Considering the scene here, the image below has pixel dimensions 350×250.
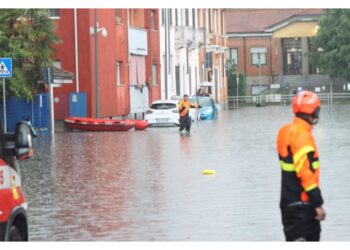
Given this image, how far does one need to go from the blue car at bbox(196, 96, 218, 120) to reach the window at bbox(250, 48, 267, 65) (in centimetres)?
5689

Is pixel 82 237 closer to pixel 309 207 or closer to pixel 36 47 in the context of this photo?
pixel 309 207

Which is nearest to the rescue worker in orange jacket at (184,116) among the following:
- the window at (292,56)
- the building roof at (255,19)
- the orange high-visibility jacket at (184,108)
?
the orange high-visibility jacket at (184,108)

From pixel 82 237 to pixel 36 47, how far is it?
3049 centimetres

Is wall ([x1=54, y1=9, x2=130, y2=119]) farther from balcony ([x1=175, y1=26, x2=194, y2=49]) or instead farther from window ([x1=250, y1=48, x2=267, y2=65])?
window ([x1=250, y1=48, x2=267, y2=65])

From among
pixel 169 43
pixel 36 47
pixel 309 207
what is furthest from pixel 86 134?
pixel 309 207

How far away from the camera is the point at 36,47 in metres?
43.9

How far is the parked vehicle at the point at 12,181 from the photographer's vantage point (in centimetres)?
962

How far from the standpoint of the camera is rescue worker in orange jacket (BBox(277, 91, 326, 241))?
30.0 feet

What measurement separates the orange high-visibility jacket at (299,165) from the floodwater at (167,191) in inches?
157

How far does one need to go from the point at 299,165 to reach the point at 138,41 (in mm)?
54367

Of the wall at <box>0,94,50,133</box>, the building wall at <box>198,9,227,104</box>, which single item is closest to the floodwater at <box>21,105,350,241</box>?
the wall at <box>0,94,50,133</box>

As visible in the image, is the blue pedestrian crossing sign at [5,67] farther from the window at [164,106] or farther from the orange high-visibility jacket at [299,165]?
the orange high-visibility jacket at [299,165]

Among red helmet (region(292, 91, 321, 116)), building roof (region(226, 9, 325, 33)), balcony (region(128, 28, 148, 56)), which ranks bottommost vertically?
red helmet (region(292, 91, 321, 116))

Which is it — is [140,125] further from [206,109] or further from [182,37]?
[182,37]
